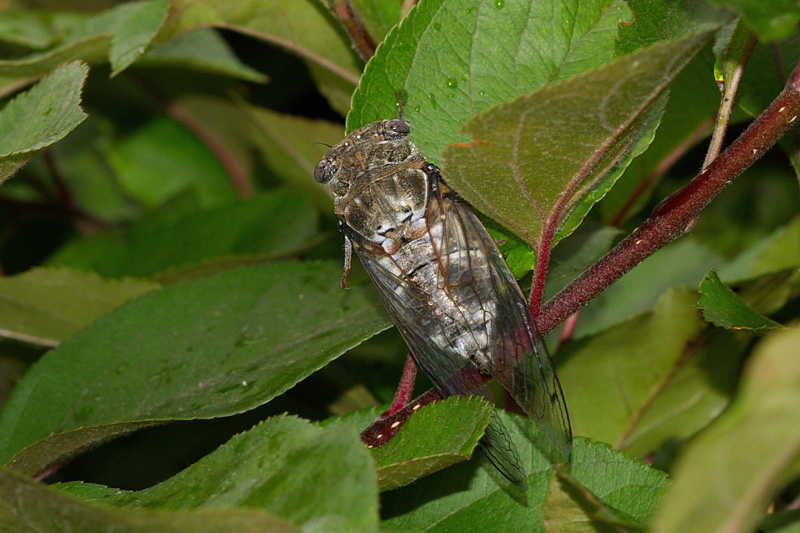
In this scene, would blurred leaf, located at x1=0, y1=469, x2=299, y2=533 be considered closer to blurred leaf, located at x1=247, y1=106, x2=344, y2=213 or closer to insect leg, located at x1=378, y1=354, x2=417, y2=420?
insect leg, located at x1=378, y1=354, x2=417, y2=420

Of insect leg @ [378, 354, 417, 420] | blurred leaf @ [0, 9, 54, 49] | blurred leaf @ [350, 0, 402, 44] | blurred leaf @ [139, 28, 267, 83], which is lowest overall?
insect leg @ [378, 354, 417, 420]

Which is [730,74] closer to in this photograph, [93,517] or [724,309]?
[724,309]

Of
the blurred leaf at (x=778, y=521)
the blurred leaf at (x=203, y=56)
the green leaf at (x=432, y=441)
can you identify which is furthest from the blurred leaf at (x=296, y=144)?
the blurred leaf at (x=778, y=521)

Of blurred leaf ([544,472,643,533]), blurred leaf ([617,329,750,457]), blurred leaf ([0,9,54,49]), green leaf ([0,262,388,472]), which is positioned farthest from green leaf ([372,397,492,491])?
blurred leaf ([0,9,54,49])

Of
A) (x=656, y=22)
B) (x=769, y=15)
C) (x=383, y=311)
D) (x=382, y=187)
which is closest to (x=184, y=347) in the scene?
(x=383, y=311)

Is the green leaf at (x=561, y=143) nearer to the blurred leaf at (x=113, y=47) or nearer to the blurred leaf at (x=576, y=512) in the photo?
the blurred leaf at (x=576, y=512)

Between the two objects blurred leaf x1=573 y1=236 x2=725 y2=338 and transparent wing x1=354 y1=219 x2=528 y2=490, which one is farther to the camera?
blurred leaf x1=573 y1=236 x2=725 y2=338
